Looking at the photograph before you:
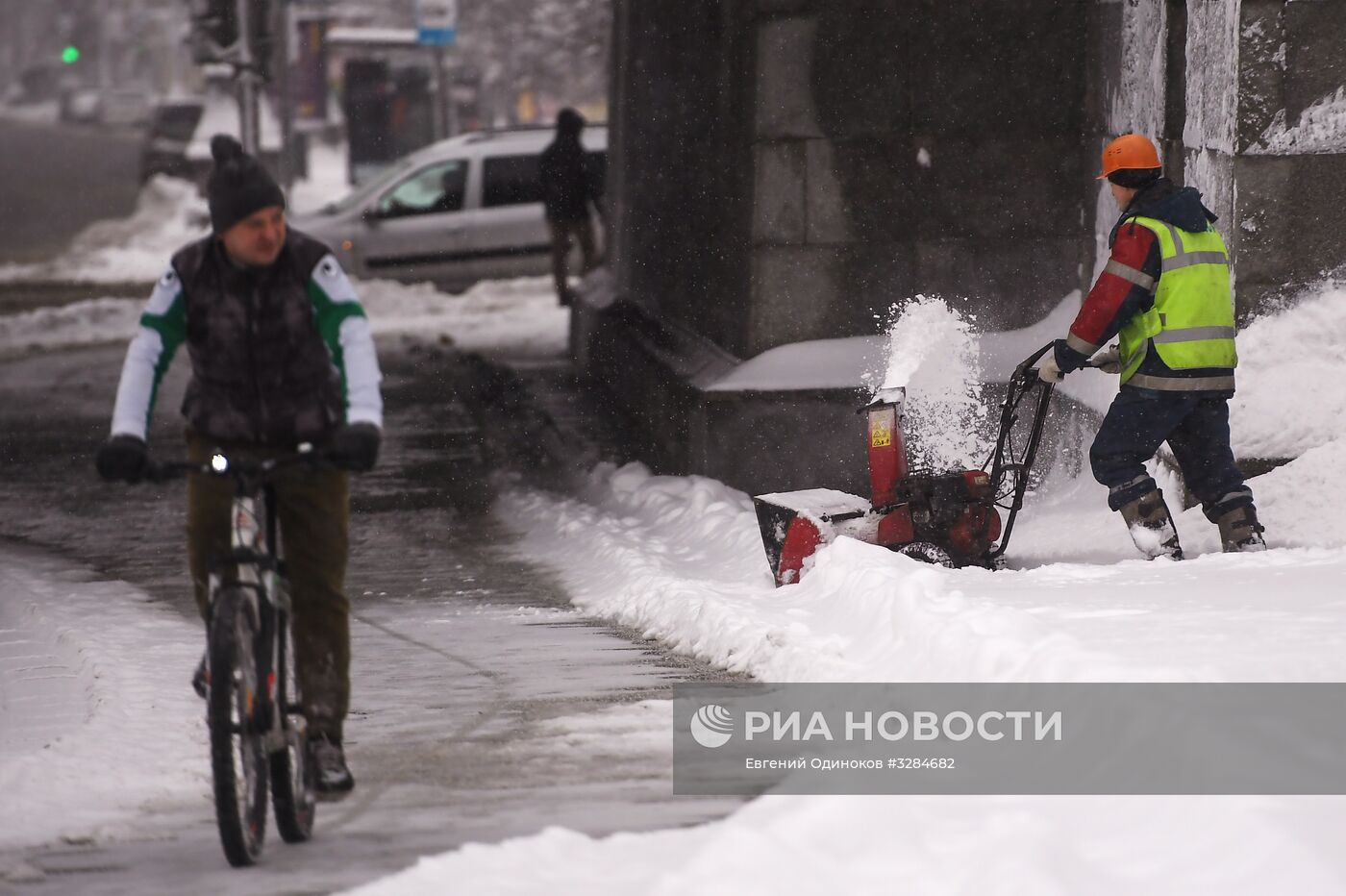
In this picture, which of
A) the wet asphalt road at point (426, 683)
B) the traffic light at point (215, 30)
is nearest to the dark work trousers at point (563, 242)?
the traffic light at point (215, 30)

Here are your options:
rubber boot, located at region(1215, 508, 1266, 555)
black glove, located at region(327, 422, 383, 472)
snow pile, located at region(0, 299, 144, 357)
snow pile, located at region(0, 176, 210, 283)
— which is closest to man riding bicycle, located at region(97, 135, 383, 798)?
black glove, located at region(327, 422, 383, 472)

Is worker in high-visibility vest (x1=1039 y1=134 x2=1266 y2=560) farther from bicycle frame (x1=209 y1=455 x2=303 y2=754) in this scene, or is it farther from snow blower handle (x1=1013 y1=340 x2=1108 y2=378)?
bicycle frame (x1=209 y1=455 x2=303 y2=754)

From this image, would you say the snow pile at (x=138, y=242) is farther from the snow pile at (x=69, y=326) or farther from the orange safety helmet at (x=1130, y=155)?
the orange safety helmet at (x=1130, y=155)

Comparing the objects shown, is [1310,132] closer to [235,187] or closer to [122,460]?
[235,187]

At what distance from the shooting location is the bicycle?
4.40 metres

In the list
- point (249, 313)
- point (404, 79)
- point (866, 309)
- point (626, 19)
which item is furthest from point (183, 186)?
point (249, 313)

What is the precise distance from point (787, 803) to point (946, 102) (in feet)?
19.5

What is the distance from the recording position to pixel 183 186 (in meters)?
34.1

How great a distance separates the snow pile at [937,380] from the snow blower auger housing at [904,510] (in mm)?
894

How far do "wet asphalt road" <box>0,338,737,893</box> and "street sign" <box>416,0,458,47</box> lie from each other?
564 inches

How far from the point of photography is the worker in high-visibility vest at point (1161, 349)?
698 cm

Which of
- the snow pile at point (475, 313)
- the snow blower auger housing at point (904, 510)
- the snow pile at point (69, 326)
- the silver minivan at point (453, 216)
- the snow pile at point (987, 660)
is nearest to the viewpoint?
the snow pile at point (987, 660)

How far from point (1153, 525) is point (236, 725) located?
397 centimetres

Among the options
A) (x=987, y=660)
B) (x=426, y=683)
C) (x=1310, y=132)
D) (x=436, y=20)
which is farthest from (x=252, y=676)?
(x=436, y=20)
